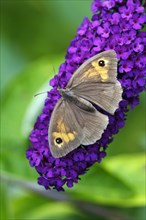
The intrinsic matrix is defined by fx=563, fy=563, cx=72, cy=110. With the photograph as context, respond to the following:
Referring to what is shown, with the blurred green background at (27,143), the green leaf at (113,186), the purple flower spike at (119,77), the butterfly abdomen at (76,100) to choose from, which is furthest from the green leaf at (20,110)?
the butterfly abdomen at (76,100)

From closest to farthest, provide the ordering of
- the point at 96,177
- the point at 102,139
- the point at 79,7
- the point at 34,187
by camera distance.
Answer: the point at 102,139 < the point at 96,177 < the point at 34,187 < the point at 79,7

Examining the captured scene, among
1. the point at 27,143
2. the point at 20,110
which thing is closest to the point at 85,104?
the point at 27,143

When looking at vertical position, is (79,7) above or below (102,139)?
above

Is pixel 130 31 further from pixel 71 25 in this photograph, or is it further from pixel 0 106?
pixel 71 25

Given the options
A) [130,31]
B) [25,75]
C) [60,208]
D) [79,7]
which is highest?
[79,7]

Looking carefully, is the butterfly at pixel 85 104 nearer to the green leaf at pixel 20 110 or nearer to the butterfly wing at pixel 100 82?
the butterfly wing at pixel 100 82

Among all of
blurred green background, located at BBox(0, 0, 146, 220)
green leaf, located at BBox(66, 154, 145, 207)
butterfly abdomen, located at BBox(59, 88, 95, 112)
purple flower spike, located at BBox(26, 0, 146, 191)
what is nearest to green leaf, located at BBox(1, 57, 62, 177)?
blurred green background, located at BBox(0, 0, 146, 220)

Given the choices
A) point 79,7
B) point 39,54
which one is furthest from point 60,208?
point 79,7
